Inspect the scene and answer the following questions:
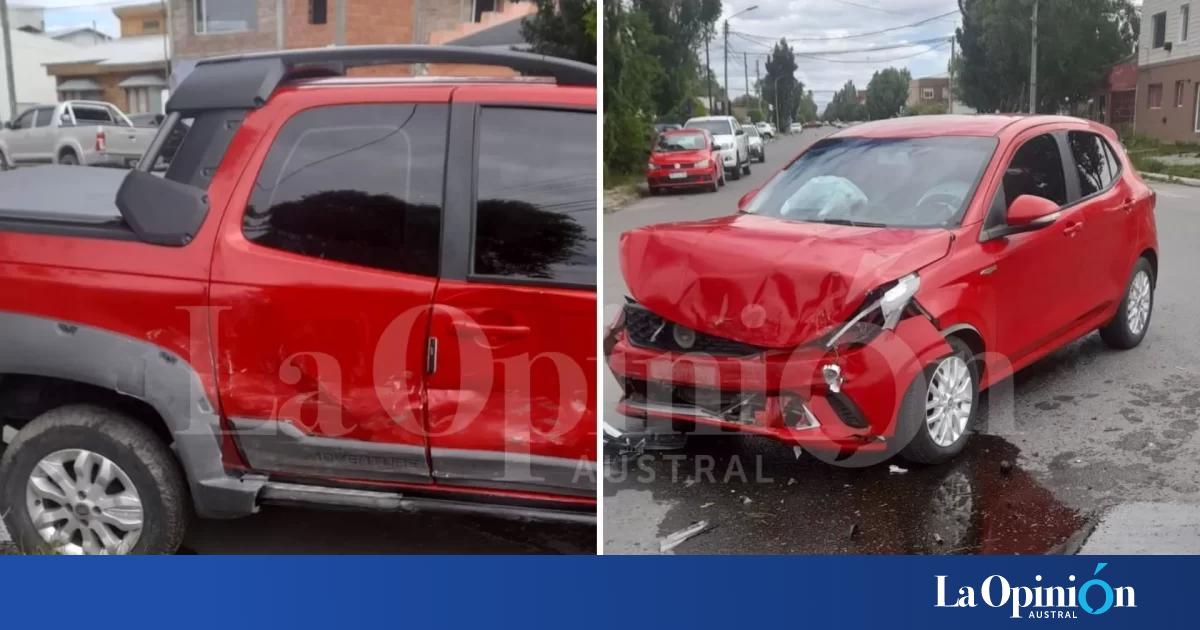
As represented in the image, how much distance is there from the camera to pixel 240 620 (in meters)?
2.79

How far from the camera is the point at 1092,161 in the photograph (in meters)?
2.81

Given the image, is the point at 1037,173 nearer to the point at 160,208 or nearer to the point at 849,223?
the point at 849,223

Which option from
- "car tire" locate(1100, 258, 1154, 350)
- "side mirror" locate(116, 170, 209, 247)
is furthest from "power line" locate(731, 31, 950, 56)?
"side mirror" locate(116, 170, 209, 247)

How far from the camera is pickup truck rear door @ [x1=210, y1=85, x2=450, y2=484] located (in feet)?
8.99

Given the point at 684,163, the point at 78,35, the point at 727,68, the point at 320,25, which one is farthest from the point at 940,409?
the point at 78,35

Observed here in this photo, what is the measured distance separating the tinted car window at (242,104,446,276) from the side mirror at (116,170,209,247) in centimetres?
13

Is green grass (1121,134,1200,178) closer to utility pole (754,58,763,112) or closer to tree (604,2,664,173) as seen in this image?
utility pole (754,58,763,112)

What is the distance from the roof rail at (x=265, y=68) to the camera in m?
2.79

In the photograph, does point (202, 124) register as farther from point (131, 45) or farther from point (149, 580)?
point (149, 580)

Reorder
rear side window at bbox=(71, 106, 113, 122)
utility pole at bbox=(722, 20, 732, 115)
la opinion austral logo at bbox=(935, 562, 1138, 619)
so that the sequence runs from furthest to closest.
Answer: rear side window at bbox=(71, 106, 113, 122) < utility pole at bbox=(722, 20, 732, 115) < la opinion austral logo at bbox=(935, 562, 1138, 619)

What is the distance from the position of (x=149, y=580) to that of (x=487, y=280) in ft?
3.65

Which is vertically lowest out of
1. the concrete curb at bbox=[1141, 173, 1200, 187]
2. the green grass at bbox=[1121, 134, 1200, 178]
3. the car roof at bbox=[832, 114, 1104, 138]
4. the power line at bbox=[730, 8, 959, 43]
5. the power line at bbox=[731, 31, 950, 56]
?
the concrete curb at bbox=[1141, 173, 1200, 187]

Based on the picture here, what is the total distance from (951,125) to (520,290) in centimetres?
117

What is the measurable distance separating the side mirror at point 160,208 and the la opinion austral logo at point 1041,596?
1.94m
